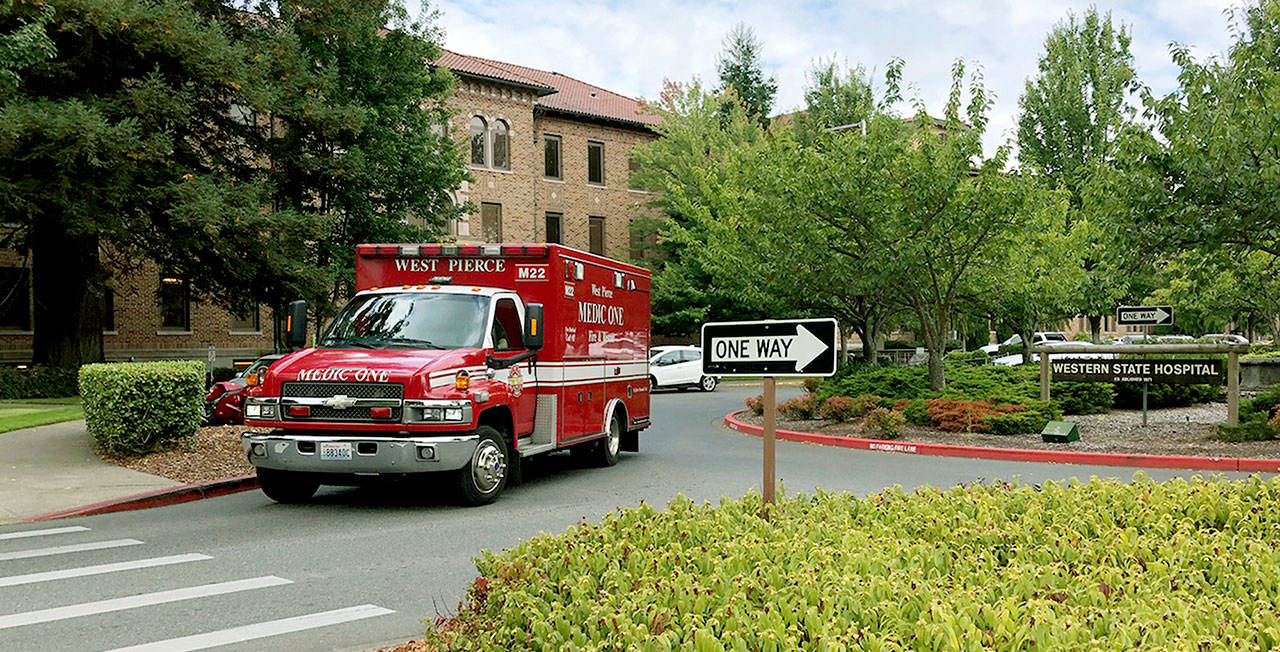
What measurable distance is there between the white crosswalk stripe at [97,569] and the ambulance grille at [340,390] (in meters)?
2.16

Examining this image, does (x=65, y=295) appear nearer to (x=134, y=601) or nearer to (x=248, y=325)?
(x=248, y=325)

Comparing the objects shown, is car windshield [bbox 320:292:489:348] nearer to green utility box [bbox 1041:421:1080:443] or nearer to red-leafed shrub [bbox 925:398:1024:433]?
green utility box [bbox 1041:421:1080:443]

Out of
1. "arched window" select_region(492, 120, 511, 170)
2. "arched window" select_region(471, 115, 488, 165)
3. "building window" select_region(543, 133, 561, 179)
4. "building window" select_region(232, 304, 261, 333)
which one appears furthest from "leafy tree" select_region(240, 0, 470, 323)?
"building window" select_region(543, 133, 561, 179)

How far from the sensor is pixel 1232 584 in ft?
12.4

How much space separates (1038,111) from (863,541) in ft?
154

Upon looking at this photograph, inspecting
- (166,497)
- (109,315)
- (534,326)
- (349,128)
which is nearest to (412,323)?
(534,326)

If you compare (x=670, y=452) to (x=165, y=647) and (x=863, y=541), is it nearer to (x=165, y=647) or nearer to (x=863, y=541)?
(x=165, y=647)

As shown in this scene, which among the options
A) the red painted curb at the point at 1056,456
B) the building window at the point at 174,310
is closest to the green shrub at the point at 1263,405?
the red painted curb at the point at 1056,456

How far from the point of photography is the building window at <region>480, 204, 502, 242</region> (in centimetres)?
4500

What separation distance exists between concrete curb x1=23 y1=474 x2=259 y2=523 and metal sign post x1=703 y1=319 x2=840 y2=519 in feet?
26.1

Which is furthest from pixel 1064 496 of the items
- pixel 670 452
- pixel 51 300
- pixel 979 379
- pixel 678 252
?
pixel 678 252

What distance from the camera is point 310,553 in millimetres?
8578

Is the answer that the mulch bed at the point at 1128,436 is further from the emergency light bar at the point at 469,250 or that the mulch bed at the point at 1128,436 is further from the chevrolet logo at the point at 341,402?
the chevrolet logo at the point at 341,402

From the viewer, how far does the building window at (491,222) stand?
148 feet
